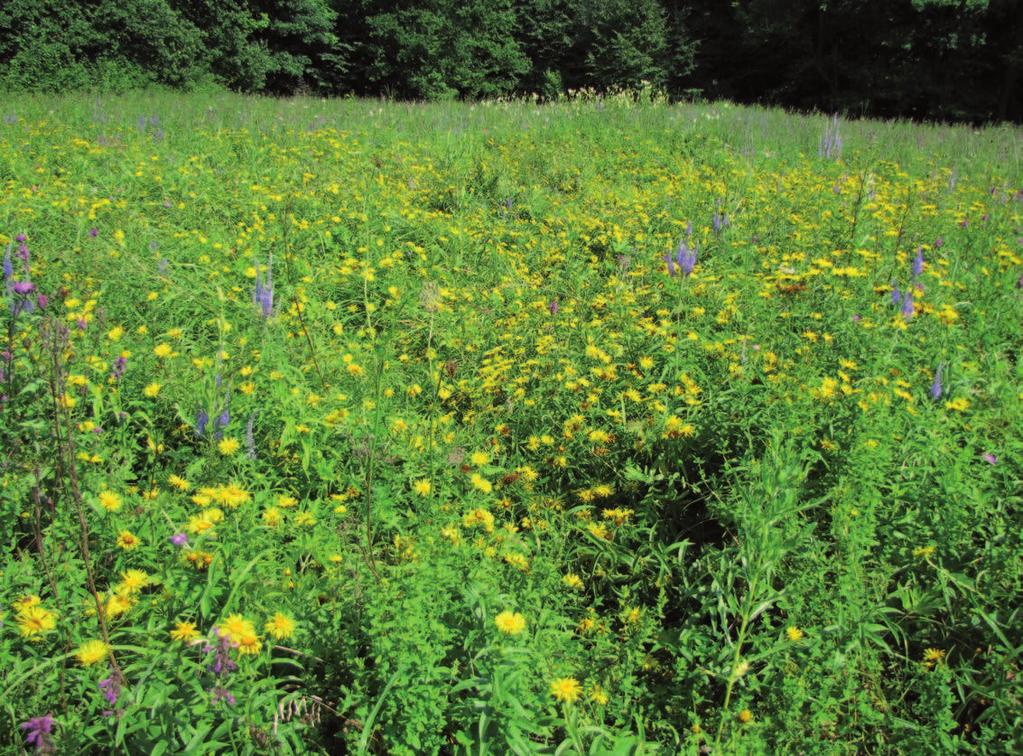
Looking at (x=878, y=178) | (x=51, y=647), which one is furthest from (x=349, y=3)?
(x=51, y=647)

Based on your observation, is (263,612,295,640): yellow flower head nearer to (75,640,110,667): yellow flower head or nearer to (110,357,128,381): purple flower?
(75,640,110,667): yellow flower head

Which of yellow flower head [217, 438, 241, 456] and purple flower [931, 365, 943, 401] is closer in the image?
yellow flower head [217, 438, 241, 456]

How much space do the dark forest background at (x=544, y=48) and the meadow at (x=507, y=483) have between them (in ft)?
45.7

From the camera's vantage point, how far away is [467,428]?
3.01 metres

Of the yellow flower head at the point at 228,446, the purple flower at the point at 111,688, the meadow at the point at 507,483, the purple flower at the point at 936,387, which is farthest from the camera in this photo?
the purple flower at the point at 936,387

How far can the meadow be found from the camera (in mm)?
1652

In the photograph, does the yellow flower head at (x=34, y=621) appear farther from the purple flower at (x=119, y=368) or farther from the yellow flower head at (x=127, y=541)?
the purple flower at (x=119, y=368)

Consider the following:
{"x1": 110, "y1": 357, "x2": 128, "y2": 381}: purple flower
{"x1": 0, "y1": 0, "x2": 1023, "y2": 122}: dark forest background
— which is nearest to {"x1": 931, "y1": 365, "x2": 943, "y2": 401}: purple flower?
{"x1": 110, "y1": 357, "x2": 128, "y2": 381}: purple flower

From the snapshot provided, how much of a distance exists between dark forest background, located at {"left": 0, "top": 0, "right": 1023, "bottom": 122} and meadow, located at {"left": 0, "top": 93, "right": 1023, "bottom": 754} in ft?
45.7

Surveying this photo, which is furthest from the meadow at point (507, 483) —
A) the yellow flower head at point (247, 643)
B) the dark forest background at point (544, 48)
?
the dark forest background at point (544, 48)

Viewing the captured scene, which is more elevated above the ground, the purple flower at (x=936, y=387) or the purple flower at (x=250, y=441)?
the purple flower at (x=936, y=387)

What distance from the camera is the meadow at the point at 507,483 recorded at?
165 centimetres

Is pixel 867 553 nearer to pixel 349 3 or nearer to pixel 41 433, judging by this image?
pixel 41 433

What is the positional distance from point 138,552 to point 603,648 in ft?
4.78
